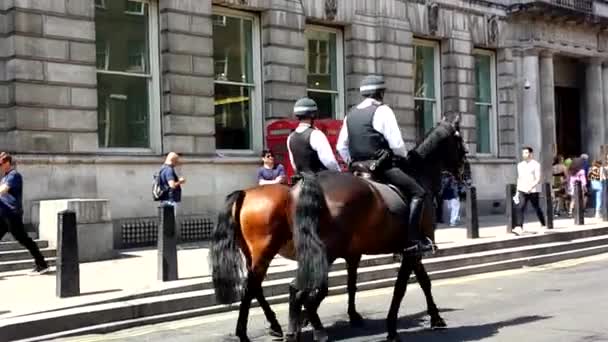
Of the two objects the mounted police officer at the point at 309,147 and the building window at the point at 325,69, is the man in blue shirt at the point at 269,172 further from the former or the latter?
the mounted police officer at the point at 309,147

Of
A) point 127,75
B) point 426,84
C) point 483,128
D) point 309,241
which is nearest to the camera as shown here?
point 309,241

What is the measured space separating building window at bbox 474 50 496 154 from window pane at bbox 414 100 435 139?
2.59 m

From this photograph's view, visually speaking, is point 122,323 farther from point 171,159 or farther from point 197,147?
point 197,147

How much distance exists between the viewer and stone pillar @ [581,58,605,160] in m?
30.5

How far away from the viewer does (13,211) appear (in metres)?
12.6

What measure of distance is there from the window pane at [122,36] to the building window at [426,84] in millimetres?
9898

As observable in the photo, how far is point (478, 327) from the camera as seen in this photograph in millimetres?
8703

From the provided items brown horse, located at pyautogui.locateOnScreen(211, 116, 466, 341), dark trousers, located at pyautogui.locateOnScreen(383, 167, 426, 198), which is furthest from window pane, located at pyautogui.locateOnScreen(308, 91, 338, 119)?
brown horse, located at pyautogui.locateOnScreen(211, 116, 466, 341)

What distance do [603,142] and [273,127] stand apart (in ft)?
54.8

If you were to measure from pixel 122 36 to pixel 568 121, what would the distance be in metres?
19.9

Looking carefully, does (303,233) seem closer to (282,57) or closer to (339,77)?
(282,57)

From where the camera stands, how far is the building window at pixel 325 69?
21.7 meters

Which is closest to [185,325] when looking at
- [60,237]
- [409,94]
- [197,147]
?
[60,237]

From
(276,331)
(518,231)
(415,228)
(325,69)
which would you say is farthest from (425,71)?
(276,331)
